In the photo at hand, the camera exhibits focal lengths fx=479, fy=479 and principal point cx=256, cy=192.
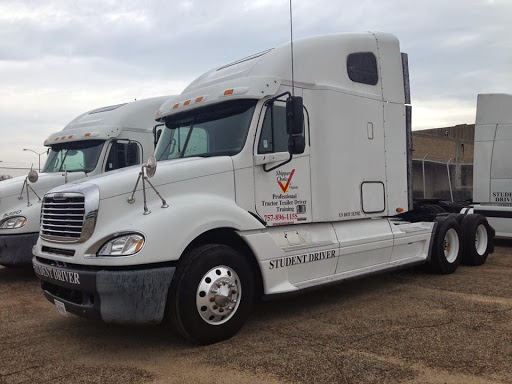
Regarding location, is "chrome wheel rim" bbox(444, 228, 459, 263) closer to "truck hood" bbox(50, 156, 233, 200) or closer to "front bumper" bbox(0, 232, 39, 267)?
"truck hood" bbox(50, 156, 233, 200)

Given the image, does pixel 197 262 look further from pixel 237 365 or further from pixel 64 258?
pixel 64 258

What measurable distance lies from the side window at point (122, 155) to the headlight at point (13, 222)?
6.33ft

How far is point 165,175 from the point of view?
15.9 ft

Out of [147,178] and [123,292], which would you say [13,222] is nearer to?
[147,178]

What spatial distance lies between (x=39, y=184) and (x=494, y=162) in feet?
31.2

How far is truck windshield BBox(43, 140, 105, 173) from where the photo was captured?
30.4ft

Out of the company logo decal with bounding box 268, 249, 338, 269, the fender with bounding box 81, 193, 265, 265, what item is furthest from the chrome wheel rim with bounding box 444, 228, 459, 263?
the fender with bounding box 81, 193, 265, 265

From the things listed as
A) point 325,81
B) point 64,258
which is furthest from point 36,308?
point 325,81

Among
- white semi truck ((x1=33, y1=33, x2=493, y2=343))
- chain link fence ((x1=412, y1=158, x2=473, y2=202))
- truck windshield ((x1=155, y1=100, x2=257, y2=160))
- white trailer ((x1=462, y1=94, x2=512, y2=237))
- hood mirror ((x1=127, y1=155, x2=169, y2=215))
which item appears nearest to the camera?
white semi truck ((x1=33, y1=33, x2=493, y2=343))

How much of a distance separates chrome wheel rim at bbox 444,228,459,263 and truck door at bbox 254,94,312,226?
3.74 meters

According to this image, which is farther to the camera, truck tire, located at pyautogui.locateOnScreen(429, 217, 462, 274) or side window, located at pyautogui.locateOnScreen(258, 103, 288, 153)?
truck tire, located at pyautogui.locateOnScreen(429, 217, 462, 274)

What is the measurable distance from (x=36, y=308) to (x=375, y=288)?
4.73 meters

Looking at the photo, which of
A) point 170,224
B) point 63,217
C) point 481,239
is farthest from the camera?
point 481,239

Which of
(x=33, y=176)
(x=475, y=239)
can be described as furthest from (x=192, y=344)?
(x=475, y=239)
